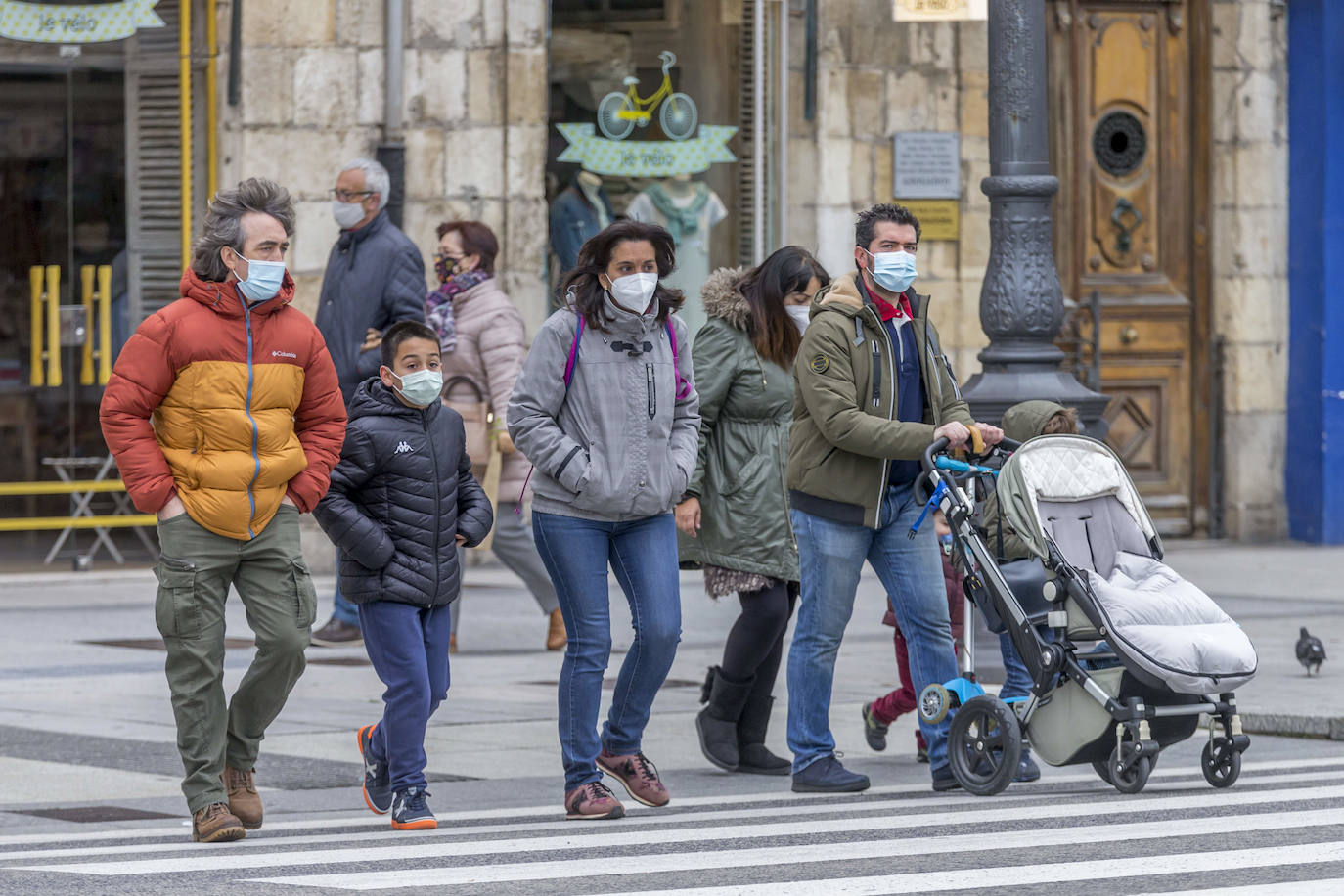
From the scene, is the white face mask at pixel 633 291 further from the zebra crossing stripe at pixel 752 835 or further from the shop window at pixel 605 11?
the shop window at pixel 605 11

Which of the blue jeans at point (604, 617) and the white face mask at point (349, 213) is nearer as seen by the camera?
the blue jeans at point (604, 617)

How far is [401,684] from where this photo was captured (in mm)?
7262

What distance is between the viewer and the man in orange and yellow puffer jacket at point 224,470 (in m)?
6.85

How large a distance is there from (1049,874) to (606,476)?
1913mm

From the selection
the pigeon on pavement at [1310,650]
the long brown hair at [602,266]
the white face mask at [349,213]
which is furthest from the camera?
the white face mask at [349,213]

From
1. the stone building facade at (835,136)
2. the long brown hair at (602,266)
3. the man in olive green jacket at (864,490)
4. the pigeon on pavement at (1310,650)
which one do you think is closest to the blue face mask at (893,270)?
the man in olive green jacket at (864,490)

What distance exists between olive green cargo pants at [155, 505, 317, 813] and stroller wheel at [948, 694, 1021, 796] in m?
2.12

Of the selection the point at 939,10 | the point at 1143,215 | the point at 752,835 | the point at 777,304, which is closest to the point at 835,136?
the point at 939,10

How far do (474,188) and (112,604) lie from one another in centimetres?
346

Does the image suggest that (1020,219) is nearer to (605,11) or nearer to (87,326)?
(605,11)

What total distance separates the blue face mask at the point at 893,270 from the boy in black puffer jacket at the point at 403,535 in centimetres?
148

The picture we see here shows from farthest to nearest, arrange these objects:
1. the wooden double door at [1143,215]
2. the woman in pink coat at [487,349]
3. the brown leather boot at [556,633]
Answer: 1. the wooden double door at [1143,215]
2. the brown leather boot at [556,633]
3. the woman in pink coat at [487,349]

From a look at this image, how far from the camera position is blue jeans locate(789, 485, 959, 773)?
25.7ft

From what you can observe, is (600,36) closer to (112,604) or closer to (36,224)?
(36,224)
